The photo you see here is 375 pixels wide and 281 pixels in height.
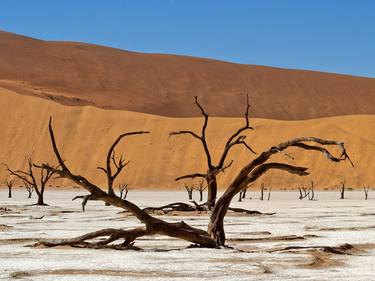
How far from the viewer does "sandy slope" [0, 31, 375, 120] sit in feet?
376

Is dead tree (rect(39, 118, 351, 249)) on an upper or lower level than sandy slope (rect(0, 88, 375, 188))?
lower

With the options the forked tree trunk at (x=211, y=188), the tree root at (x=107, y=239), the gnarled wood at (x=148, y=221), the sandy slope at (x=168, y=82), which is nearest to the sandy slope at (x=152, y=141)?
the sandy slope at (x=168, y=82)

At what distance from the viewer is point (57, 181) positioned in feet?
233

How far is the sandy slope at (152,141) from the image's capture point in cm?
7119

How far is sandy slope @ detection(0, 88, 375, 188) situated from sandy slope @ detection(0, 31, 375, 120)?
21.2 meters

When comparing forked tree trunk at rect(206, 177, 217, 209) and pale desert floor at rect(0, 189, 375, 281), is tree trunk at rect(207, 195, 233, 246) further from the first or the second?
forked tree trunk at rect(206, 177, 217, 209)

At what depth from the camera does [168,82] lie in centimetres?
12962

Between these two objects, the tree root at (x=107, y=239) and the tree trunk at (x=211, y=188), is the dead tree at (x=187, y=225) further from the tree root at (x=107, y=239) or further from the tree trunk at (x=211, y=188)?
the tree trunk at (x=211, y=188)

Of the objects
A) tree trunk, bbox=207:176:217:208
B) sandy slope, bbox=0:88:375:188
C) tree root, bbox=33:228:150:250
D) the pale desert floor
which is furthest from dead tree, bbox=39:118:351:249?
sandy slope, bbox=0:88:375:188

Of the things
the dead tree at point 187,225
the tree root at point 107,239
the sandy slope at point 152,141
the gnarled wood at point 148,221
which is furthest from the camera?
the sandy slope at point 152,141

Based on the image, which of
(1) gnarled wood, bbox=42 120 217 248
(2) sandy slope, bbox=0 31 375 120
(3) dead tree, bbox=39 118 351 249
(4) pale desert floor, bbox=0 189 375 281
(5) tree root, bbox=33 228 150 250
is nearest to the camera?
(4) pale desert floor, bbox=0 189 375 281

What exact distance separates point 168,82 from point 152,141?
5249 cm

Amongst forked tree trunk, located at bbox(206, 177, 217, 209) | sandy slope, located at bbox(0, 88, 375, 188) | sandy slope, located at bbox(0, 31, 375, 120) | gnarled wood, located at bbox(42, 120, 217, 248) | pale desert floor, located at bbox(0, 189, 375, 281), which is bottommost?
pale desert floor, located at bbox(0, 189, 375, 281)

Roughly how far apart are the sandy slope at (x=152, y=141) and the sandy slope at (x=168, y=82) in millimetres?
21178
